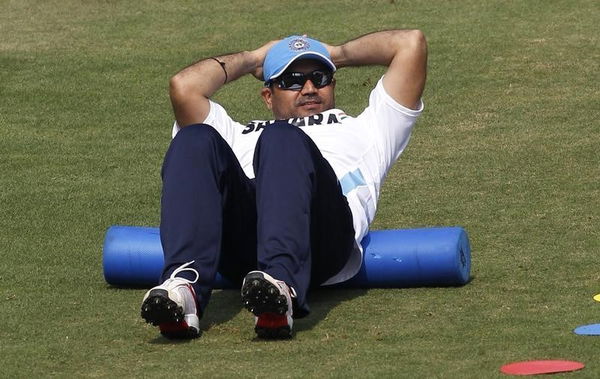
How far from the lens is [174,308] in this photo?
4488 mm

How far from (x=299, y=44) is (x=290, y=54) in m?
0.07

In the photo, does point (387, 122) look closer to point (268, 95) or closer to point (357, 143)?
point (357, 143)

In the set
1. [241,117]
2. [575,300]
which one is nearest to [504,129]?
[241,117]

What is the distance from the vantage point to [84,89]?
10016 mm

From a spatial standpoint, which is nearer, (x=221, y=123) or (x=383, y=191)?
(x=221, y=123)

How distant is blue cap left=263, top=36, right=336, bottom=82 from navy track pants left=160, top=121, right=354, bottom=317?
76 centimetres

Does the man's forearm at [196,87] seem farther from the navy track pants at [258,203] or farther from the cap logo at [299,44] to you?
the navy track pants at [258,203]

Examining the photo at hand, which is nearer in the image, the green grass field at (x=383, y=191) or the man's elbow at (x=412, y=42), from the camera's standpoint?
the green grass field at (x=383, y=191)

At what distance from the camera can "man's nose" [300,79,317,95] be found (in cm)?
561

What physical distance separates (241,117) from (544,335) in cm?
496

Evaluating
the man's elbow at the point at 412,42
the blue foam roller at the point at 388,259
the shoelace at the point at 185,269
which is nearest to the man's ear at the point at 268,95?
the man's elbow at the point at 412,42

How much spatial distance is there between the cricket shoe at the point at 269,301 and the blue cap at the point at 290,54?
1.30m

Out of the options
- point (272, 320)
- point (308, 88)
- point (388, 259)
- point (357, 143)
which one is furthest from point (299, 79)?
point (272, 320)

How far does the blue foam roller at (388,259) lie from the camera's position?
17.5 feet
